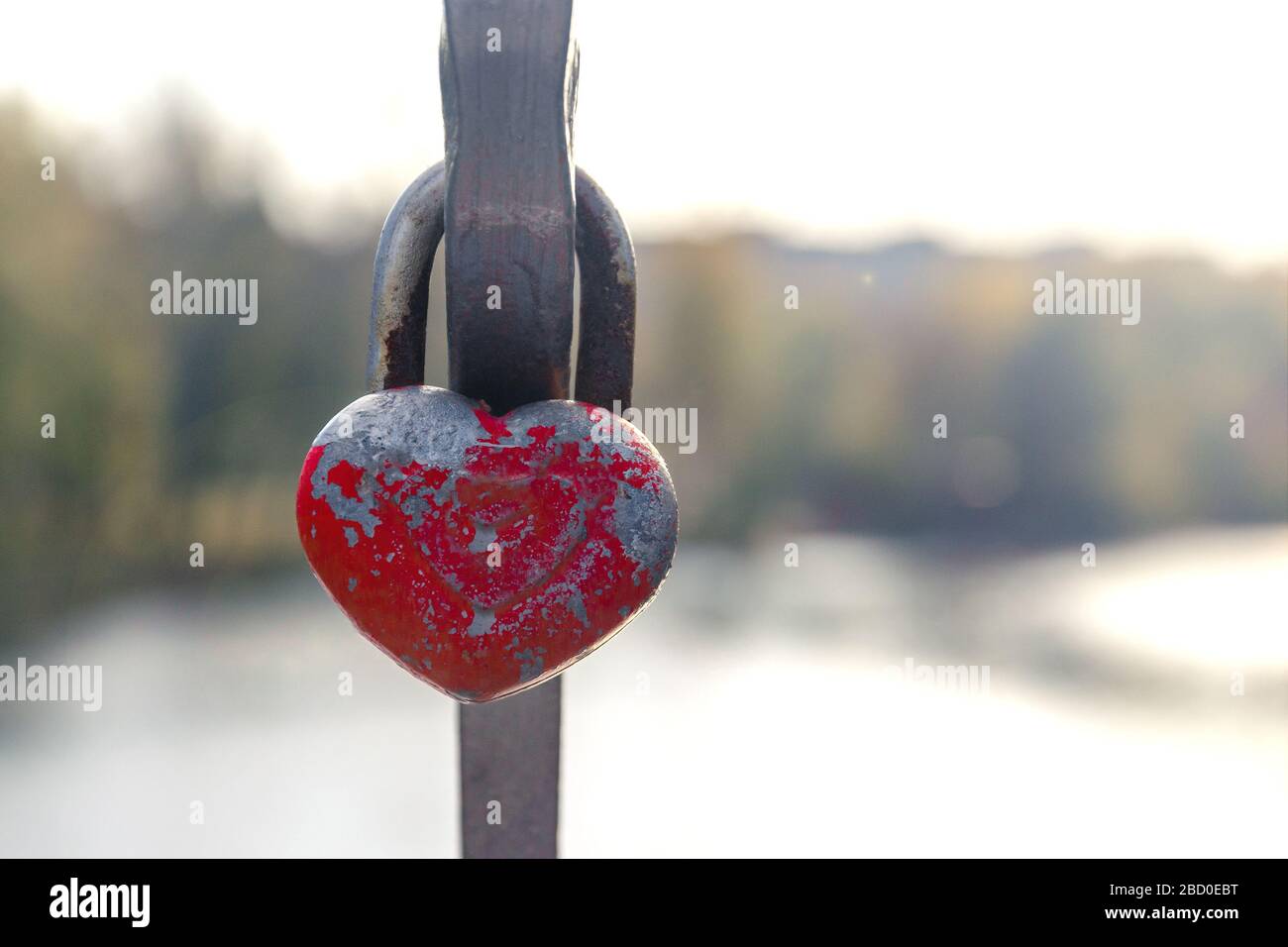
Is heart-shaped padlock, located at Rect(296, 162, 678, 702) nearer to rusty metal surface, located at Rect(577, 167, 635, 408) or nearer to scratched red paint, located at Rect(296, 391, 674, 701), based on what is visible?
scratched red paint, located at Rect(296, 391, 674, 701)

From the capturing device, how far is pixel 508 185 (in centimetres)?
67

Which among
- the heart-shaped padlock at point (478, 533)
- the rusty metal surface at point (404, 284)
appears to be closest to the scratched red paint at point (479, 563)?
the heart-shaped padlock at point (478, 533)

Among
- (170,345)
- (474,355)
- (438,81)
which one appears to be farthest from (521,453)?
(170,345)

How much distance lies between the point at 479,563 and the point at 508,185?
24cm

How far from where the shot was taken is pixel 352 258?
1308 cm

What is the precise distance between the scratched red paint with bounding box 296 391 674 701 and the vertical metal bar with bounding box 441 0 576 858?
57 mm

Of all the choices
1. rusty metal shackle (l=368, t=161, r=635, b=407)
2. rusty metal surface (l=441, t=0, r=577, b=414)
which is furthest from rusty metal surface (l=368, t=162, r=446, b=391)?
rusty metal surface (l=441, t=0, r=577, b=414)

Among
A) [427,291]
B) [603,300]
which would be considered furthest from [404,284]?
[603,300]

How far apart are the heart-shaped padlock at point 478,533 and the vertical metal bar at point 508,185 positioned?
49mm

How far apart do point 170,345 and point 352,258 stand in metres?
2.32

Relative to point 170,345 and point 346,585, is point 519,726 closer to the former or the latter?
point 346,585

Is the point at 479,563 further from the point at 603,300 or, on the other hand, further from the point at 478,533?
the point at 603,300

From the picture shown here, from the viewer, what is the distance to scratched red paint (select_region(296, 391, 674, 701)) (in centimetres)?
71

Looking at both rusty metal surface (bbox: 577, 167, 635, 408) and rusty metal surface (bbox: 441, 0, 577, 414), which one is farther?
rusty metal surface (bbox: 577, 167, 635, 408)
